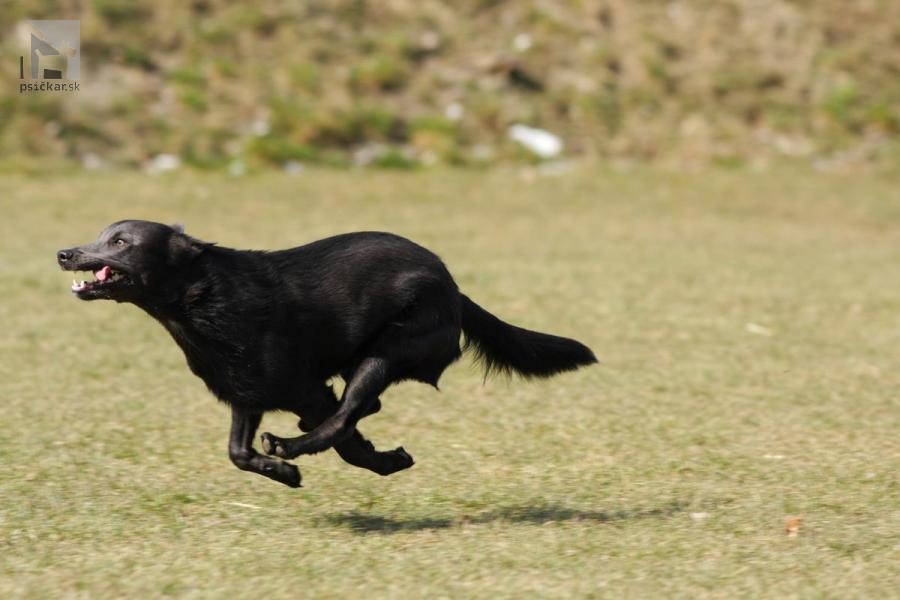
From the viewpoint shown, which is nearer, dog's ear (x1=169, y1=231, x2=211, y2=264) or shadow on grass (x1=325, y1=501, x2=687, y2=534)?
dog's ear (x1=169, y1=231, x2=211, y2=264)

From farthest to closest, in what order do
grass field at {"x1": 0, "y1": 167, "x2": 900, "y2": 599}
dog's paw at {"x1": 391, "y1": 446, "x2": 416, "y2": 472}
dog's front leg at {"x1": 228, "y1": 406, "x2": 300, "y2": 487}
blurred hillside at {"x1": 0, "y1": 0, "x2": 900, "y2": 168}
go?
1. blurred hillside at {"x1": 0, "y1": 0, "x2": 900, "y2": 168}
2. dog's paw at {"x1": 391, "y1": 446, "x2": 416, "y2": 472}
3. dog's front leg at {"x1": 228, "y1": 406, "x2": 300, "y2": 487}
4. grass field at {"x1": 0, "y1": 167, "x2": 900, "y2": 599}

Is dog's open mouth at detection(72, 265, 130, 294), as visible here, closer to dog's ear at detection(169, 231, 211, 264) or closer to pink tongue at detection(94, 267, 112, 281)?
pink tongue at detection(94, 267, 112, 281)

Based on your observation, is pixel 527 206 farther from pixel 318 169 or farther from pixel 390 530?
pixel 390 530

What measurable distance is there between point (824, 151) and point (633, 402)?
10651 millimetres

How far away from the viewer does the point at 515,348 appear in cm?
545

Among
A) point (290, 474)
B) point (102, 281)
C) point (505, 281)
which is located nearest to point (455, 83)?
point (505, 281)

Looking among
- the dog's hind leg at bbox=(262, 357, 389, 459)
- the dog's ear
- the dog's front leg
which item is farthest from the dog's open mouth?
the dog's hind leg at bbox=(262, 357, 389, 459)

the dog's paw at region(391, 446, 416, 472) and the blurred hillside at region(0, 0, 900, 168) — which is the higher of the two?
the blurred hillside at region(0, 0, 900, 168)

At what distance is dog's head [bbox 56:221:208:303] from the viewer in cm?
474

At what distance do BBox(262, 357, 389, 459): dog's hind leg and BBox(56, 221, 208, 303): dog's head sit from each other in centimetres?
64

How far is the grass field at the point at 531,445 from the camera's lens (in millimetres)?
4406

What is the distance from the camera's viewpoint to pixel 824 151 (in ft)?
55.9

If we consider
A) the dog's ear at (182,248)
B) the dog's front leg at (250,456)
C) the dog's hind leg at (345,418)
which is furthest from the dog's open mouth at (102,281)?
the dog's hind leg at (345,418)

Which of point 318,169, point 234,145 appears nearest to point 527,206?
point 318,169
